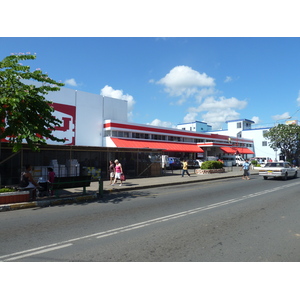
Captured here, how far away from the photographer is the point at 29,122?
949 centimetres

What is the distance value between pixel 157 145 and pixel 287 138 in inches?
1096

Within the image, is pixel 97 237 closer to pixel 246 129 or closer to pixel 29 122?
pixel 29 122

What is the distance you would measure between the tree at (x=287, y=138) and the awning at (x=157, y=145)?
1706 centimetres

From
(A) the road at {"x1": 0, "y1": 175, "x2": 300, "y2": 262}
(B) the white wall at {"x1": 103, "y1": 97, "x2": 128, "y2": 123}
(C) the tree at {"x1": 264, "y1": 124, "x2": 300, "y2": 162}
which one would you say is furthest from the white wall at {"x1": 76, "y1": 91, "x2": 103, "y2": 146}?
(C) the tree at {"x1": 264, "y1": 124, "x2": 300, "y2": 162}

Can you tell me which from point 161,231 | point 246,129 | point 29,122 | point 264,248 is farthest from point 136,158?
point 246,129

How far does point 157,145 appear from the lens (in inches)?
1422

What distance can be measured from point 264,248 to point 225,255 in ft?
3.03

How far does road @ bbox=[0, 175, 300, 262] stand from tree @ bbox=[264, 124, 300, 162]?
43.8 meters

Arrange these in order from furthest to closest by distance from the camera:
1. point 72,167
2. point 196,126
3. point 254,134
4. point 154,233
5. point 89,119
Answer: point 196,126, point 254,134, point 89,119, point 72,167, point 154,233

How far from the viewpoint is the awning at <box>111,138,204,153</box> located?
31953 mm

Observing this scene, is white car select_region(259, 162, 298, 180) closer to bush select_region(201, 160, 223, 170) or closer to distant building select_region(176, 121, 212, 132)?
bush select_region(201, 160, 223, 170)

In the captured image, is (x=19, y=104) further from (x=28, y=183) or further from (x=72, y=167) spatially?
(x=72, y=167)

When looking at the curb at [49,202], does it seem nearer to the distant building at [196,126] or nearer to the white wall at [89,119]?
the white wall at [89,119]

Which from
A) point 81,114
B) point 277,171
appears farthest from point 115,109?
point 277,171
